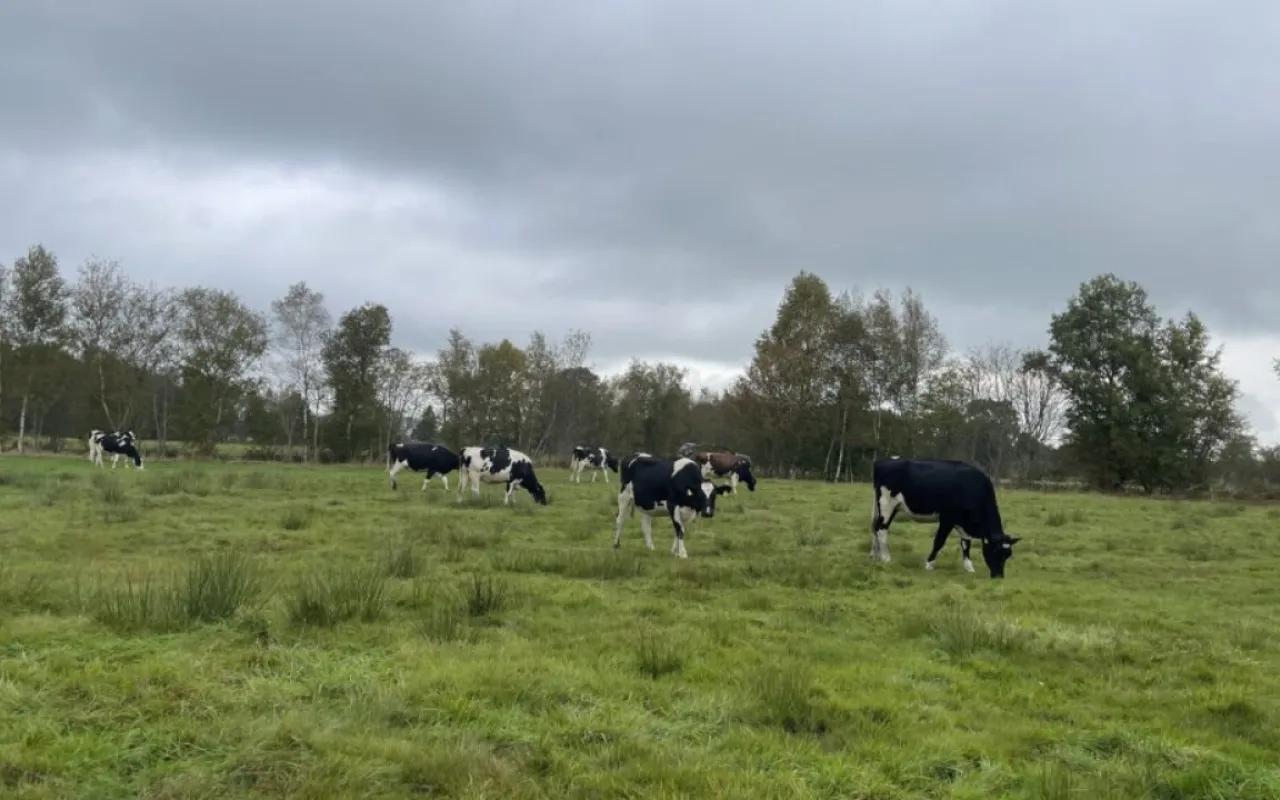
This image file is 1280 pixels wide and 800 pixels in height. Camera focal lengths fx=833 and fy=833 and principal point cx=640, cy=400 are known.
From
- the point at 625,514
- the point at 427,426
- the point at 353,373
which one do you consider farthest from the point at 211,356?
the point at 625,514

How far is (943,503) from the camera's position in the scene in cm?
1516

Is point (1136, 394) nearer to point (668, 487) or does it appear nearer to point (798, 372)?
point (798, 372)

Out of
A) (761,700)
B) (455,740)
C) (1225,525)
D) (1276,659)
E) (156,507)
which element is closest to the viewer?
(455,740)

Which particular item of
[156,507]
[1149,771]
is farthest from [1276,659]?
[156,507]

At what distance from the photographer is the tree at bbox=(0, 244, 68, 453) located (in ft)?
163

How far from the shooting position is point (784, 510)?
83.5ft

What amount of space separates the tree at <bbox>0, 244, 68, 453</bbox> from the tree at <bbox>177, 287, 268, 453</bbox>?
674 cm

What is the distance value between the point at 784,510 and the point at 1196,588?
12.8 m

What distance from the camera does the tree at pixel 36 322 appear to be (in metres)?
49.6

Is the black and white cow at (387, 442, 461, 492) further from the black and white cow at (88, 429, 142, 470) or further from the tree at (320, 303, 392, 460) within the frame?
the tree at (320, 303, 392, 460)

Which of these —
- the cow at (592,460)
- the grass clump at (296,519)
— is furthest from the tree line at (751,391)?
the grass clump at (296,519)

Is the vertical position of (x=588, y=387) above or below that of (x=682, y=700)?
above

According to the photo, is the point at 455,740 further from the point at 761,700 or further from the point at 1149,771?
the point at 1149,771

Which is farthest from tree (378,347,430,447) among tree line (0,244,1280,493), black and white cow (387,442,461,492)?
black and white cow (387,442,461,492)
